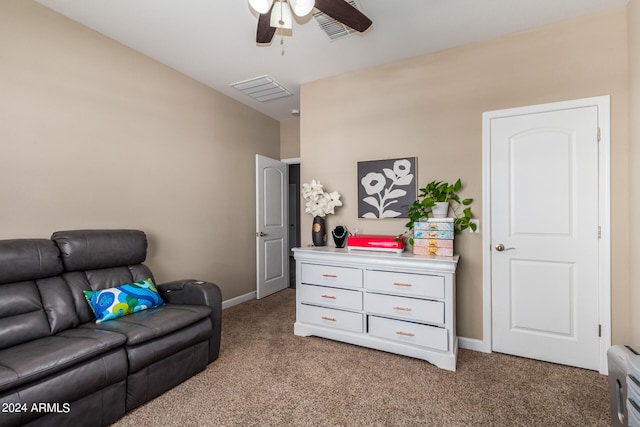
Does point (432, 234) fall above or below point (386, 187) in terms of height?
below

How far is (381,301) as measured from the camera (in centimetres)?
254

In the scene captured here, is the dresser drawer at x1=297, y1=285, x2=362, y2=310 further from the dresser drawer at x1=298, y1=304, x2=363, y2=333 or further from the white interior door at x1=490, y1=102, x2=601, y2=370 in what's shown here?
the white interior door at x1=490, y1=102, x2=601, y2=370

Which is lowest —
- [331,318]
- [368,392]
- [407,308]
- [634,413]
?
[368,392]

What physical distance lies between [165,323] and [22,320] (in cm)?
75

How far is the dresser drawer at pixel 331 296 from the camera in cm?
266

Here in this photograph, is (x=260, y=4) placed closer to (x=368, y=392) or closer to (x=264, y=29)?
(x=264, y=29)

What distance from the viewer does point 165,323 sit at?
1941mm

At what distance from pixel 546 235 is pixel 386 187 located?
4.49ft

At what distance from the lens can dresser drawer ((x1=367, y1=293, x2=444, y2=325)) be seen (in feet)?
7.63

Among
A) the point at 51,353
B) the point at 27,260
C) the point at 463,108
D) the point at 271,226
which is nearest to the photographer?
the point at 51,353

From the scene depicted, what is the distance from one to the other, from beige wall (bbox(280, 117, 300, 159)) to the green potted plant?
8.35ft

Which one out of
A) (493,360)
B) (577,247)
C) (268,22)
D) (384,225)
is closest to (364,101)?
(384,225)

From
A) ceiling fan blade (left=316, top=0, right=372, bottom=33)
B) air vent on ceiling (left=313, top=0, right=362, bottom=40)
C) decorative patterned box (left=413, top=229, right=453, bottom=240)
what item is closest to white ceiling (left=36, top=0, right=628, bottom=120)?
air vent on ceiling (left=313, top=0, right=362, bottom=40)

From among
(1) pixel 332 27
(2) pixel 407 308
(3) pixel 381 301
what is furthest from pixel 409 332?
(1) pixel 332 27
